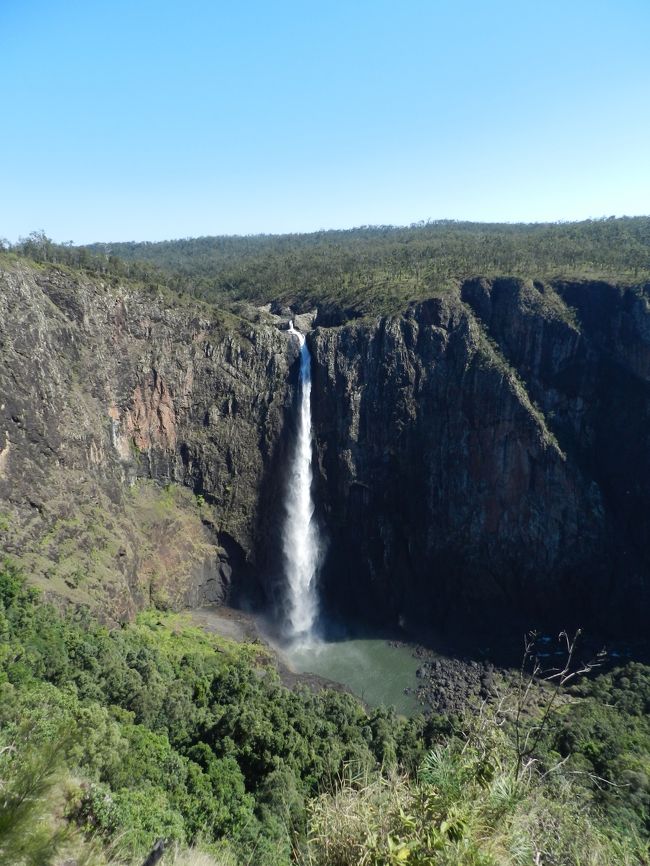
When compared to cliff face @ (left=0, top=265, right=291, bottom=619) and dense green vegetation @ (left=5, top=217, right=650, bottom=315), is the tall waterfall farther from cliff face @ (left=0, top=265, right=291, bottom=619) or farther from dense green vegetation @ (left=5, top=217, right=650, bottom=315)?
dense green vegetation @ (left=5, top=217, right=650, bottom=315)

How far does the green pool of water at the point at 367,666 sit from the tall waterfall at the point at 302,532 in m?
2.55

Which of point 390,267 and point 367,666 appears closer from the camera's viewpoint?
point 367,666

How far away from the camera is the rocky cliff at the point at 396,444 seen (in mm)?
28375

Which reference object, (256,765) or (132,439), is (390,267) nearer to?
(132,439)

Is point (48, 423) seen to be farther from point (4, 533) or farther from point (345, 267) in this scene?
point (345, 267)

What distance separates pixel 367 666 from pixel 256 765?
12877mm

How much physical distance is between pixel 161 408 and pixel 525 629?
78.8 feet

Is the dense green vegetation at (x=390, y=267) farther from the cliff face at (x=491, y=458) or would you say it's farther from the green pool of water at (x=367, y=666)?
the green pool of water at (x=367, y=666)

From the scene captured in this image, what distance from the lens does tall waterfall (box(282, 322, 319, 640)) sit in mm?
30719

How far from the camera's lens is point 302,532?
1270 inches

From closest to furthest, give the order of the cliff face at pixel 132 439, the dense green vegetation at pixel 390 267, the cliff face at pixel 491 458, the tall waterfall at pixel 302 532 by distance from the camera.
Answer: the cliff face at pixel 132 439 → the cliff face at pixel 491 458 → the tall waterfall at pixel 302 532 → the dense green vegetation at pixel 390 267

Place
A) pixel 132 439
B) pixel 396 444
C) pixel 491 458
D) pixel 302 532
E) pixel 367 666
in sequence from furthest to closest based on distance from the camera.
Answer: pixel 396 444 → pixel 302 532 → pixel 491 458 → pixel 132 439 → pixel 367 666

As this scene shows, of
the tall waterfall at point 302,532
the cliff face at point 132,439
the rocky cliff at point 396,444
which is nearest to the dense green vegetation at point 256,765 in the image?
the cliff face at point 132,439

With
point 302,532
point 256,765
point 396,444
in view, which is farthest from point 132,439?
point 256,765
